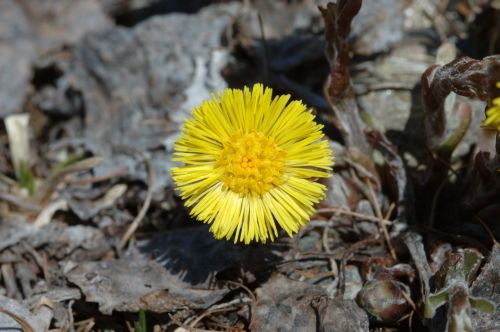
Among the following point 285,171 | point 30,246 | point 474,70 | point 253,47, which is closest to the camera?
point 474,70

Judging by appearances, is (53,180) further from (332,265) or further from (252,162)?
(332,265)

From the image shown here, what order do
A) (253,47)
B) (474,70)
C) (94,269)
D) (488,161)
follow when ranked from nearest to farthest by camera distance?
(474,70) → (488,161) → (94,269) → (253,47)

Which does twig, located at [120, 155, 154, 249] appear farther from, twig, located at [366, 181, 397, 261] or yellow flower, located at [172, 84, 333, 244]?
twig, located at [366, 181, 397, 261]

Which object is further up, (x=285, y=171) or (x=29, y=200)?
(x=285, y=171)

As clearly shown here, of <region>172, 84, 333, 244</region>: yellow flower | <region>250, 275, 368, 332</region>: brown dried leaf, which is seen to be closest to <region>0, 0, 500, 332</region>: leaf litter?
<region>250, 275, 368, 332</region>: brown dried leaf

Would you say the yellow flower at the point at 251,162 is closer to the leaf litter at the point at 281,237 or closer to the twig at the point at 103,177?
the leaf litter at the point at 281,237

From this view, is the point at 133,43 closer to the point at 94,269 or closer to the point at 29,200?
the point at 29,200

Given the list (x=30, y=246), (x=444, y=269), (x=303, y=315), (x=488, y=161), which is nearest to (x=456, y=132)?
(x=488, y=161)
